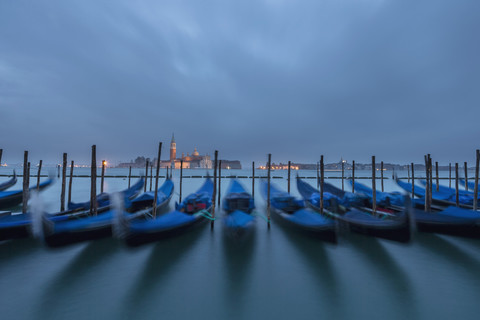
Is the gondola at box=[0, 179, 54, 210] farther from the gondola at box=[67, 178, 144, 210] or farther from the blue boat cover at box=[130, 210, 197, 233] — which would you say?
the blue boat cover at box=[130, 210, 197, 233]

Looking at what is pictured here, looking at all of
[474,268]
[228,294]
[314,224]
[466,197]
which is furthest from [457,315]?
[466,197]

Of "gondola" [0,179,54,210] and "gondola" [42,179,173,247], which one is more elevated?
"gondola" [42,179,173,247]

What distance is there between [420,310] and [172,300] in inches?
160

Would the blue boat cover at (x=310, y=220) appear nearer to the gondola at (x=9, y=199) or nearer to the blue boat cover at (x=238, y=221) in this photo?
the blue boat cover at (x=238, y=221)

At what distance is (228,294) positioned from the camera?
12.8ft

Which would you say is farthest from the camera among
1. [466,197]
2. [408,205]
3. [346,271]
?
[466,197]

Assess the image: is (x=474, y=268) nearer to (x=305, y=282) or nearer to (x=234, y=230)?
(x=305, y=282)

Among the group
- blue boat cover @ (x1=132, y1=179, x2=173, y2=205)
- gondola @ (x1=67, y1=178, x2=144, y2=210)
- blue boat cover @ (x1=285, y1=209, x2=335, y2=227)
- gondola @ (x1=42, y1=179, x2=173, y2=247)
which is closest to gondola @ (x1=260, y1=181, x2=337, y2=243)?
blue boat cover @ (x1=285, y1=209, x2=335, y2=227)

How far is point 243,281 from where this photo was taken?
4.28 m


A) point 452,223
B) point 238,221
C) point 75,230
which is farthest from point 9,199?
point 452,223

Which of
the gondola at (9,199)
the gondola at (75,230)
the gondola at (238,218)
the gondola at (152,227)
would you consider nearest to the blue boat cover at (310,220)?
the gondola at (238,218)

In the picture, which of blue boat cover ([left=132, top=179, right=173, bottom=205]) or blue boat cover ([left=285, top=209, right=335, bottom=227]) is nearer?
blue boat cover ([left=285, top=209, right=335, bottom=227])

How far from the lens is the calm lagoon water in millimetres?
3432

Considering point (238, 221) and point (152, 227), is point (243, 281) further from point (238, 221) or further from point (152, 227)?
point (152, 227)
